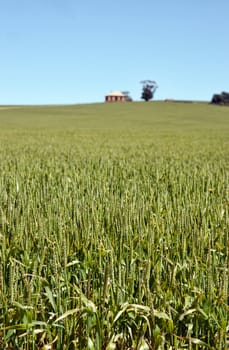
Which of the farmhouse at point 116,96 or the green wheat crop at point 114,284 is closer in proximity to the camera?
the green wheat crop at point 114,284

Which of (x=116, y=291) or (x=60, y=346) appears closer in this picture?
(x=60, y=346)

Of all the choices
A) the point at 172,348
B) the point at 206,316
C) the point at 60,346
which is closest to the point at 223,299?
the point at 206,316

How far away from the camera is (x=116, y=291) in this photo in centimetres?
222

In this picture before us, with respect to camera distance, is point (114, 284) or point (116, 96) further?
point (116, 96)

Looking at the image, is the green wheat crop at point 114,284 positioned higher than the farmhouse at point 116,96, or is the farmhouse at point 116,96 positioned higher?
the farmhouse at point 116,96

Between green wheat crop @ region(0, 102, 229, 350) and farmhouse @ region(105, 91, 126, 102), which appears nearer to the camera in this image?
green wheat crop @ region(0, 102, 229, 350)

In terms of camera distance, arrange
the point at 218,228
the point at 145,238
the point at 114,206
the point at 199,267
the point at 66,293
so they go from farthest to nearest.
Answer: the point at 114,206 → the point at 218,228 → the point at 145,238 → the point at 199,267 → the point at 66,293

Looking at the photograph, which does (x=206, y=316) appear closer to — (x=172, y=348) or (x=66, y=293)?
(x=172, y=348)

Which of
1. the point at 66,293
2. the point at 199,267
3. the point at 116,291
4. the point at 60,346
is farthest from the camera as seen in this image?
the point at 199,267

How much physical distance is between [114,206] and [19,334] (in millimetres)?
1814

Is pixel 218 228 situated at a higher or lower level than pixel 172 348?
higher

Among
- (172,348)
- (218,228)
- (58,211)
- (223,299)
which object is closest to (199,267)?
(223,299)

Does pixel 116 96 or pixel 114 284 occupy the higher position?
pixel 116 96

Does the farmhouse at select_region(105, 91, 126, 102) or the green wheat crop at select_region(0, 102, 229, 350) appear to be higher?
the farmhouse at select_region(105, 91, 126, 102)
